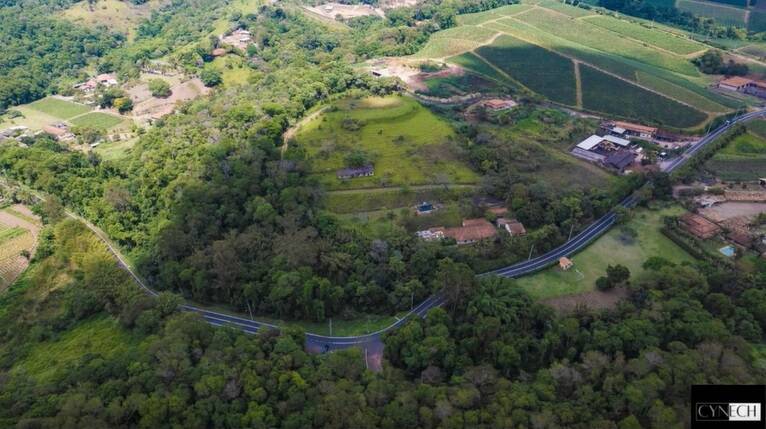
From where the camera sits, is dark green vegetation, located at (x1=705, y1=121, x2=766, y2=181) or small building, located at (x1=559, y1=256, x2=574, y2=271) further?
dark green vegetation, located at (x1=705, y1=121, x2=766, y2=181)

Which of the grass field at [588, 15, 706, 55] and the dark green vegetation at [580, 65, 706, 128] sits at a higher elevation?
the grass field at [588, 15, 706, 55]

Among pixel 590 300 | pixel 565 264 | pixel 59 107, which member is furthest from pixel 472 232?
pixel 59 107

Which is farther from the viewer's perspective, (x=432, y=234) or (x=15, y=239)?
(x=15, y=239)

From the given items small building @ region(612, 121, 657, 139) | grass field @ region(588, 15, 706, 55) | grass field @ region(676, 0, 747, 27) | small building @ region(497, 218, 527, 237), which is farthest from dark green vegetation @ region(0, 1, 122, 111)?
grass field @ region(676, 0, 747, 27)

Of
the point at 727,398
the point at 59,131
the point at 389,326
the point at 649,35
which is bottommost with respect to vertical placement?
the point at 59,131

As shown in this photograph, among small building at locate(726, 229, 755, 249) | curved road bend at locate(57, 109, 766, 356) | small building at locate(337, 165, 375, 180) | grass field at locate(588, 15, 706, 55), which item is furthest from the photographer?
grass field at locate(588, 15, 706, 55)

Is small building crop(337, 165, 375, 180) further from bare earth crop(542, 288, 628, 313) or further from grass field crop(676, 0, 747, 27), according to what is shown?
grass field crop(676, 0, 747, 27)

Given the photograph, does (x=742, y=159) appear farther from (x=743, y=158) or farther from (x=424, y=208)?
(x=424, y=208)
